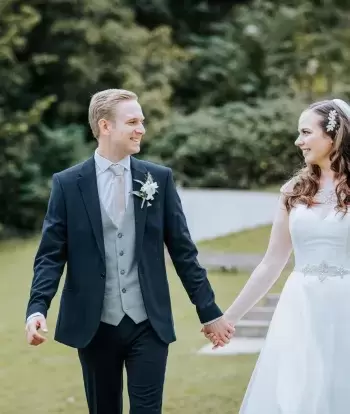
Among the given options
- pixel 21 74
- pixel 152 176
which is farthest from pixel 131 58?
pixel 152 176

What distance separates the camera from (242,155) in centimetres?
2295

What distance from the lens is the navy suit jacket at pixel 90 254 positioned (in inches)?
170

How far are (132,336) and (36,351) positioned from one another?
5.32 m

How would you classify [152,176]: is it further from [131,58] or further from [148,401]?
[131,58]

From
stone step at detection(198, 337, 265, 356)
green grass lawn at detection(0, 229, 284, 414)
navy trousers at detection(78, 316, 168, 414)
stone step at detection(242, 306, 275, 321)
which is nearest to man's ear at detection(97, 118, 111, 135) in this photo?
navy trousers at detection(78, 316, 168, 414)

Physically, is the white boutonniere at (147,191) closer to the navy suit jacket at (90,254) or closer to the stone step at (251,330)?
the navy suit jacket at (90,254)

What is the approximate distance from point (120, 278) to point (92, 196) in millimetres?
387

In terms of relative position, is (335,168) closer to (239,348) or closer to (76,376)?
(76,376)

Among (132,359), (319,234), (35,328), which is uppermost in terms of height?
(319,234)

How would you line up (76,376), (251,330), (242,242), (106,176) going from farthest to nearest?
1. (242,242)
2. (251,330)
3. (76,376)
4. (106,176)

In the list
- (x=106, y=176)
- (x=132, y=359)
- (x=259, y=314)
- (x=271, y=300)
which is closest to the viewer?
(x=132, y=359)

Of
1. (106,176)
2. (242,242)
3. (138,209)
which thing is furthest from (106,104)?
(242,242)

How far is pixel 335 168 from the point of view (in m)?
4.57

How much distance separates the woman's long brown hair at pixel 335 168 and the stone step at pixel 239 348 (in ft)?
13.7
